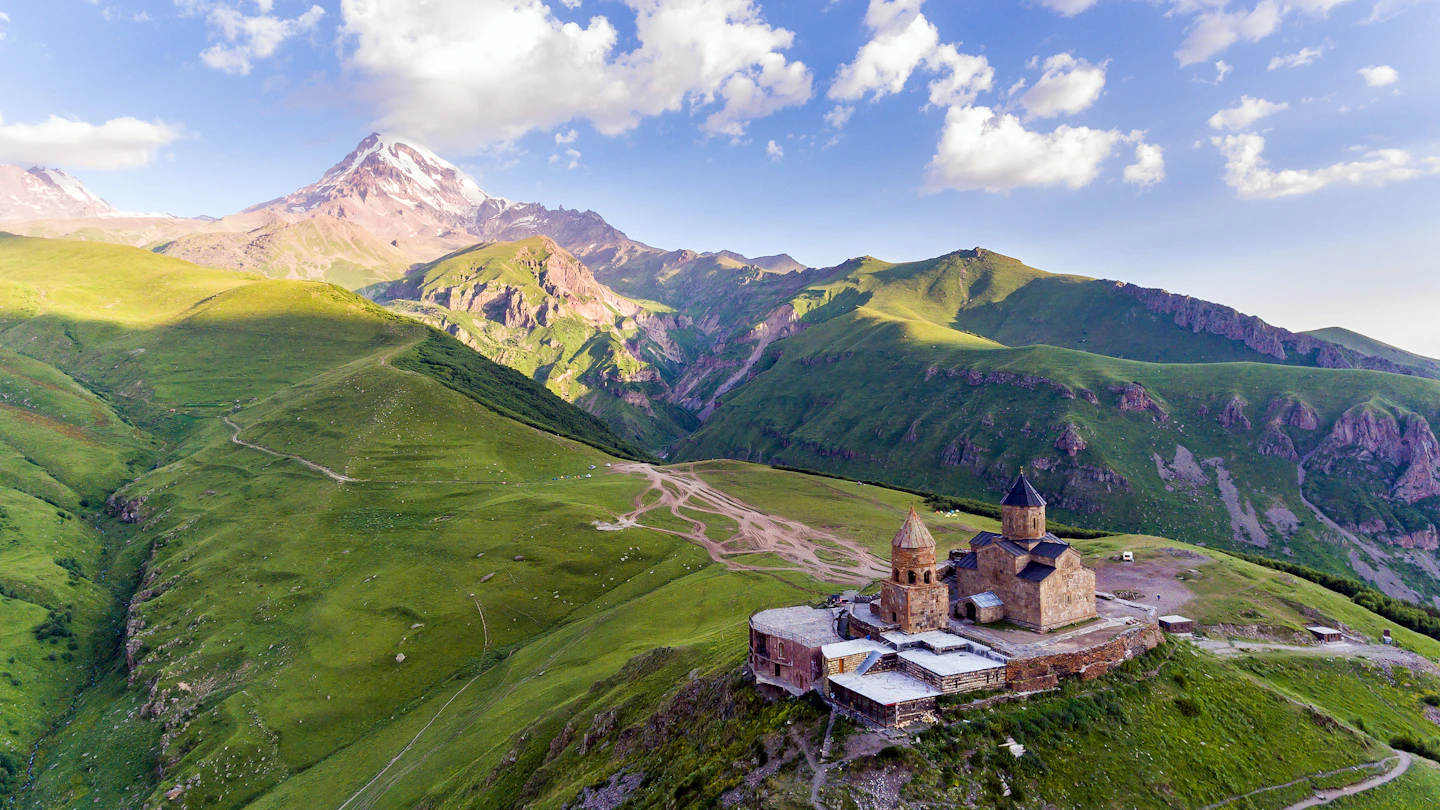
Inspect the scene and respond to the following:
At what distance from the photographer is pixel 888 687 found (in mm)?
37156

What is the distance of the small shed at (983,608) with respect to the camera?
48.5m

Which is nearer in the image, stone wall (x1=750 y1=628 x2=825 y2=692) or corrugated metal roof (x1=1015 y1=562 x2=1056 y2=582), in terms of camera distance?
stone wall (x1=750 y1=628 x2=825 y2=692)

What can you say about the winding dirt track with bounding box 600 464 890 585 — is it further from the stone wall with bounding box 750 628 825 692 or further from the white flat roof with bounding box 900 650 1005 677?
the white flat roof with bounding box 900 650 1005 677

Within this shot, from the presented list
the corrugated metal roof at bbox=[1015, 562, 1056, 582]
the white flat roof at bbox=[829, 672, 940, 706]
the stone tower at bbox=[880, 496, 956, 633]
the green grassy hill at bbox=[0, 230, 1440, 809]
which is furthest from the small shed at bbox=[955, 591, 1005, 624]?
the white flat roof at bbox=[829, 672, 940, 706]

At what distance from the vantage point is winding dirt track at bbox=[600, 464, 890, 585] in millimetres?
106287

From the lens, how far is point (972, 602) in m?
49.2

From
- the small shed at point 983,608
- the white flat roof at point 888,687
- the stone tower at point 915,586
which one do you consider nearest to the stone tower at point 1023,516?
the small shed at point 983,608

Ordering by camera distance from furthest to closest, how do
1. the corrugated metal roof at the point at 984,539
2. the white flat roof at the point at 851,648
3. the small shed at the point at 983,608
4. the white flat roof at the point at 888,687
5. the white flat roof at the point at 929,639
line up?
1. the corrugated metal roof at the point at 984,539
2. the small shed at the point at 983,608
3. the white flat roof at the point at 929,639
4. the white flat roof at the point at 851,648
5. the white flat roof at the point at 888,687

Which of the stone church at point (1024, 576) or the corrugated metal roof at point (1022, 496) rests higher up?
the corrugated metal roof at point (1022, 496)

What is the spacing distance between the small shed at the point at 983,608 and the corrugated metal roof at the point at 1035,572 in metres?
2.90

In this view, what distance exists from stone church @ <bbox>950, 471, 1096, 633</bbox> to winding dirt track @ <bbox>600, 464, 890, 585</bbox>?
4686cm

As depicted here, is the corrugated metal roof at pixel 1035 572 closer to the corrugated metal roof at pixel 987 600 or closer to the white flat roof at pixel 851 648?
the corrugated metal roof at pixel 987 600

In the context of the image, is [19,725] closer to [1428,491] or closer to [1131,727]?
[1131,727]

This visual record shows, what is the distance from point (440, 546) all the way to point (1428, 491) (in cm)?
26596
